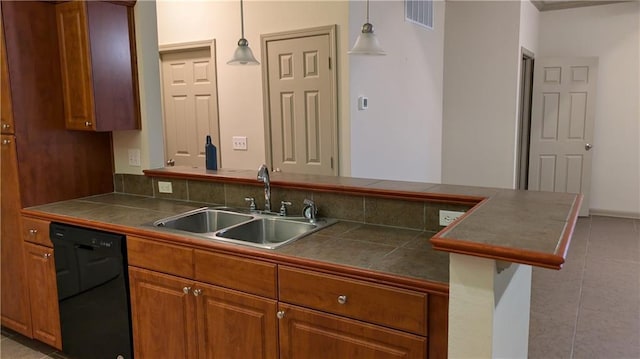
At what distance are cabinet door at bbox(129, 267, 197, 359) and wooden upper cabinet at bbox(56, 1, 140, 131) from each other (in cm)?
110

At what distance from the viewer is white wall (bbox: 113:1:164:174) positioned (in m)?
3.03

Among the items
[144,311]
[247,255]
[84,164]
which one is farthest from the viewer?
[84,164]

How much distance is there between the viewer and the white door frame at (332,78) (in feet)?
12.8

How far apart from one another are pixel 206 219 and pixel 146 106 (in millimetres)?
934

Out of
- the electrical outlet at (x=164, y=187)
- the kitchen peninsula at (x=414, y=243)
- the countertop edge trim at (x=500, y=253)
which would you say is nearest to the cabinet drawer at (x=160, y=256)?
the kitchen peninsula at (x=414, y=243)

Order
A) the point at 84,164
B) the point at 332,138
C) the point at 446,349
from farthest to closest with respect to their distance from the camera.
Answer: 1. the point at 332,138
2. the point at 84,164
3. the point at 446,349

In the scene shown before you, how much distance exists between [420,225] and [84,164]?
2.22 m

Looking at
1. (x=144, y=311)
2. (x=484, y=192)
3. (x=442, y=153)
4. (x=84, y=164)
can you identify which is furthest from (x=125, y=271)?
(x=442, y=153)

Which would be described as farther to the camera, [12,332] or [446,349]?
[12,332]

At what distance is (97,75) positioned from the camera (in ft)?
9.22

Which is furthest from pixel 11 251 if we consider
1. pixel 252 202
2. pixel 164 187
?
pixel 252 202

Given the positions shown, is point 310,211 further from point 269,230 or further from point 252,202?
point 252,202

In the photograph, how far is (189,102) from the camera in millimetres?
4867

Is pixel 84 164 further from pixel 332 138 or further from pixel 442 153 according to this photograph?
pixel 442 153
